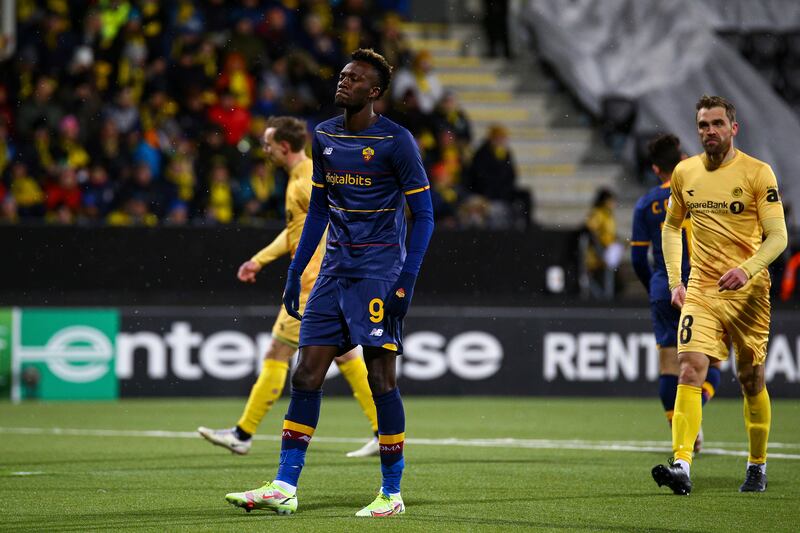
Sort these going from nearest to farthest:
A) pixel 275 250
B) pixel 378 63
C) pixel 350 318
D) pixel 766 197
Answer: pixel 350 318, pixel 378 63, pixel 766 197, pixel 275 250

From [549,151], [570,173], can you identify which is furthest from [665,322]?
[549,151]

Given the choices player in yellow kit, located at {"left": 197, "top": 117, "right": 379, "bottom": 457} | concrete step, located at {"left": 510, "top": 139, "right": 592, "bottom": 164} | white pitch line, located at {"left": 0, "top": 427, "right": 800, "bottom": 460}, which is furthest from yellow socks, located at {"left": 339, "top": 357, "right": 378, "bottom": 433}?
concrete step, located at {"left": 510, "top": 139, "right": 592, "bottom": 164}

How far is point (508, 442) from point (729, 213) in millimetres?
3984

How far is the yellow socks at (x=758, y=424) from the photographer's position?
888cm

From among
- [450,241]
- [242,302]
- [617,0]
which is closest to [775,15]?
[617,0]

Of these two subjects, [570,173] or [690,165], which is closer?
[690,165]

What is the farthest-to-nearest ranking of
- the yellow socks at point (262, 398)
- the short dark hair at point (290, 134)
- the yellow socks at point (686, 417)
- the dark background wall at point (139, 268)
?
the dark background wall at point (139, 268) < the yellow socks at point (262, 398) < the short dark hair at point (290, 134) < the yellow socks at point (686, 417)

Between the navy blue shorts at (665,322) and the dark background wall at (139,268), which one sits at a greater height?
the navy blue shorts at (665,322)

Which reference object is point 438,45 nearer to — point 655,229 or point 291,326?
point 655,229

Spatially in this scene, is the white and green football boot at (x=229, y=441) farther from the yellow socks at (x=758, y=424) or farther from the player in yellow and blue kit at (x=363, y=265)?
the yellow socks at (x=758, y=424)

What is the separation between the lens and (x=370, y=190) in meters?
7.62

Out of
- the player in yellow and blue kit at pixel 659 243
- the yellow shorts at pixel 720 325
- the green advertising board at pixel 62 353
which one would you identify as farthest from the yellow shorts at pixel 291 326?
the green advertising board at pixel 62 353

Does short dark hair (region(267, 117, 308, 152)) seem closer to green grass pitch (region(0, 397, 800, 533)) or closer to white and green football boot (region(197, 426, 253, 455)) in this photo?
white and green football boot (region(197, 426, 253, 455))

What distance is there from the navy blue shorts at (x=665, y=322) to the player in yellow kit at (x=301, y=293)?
2.18m
